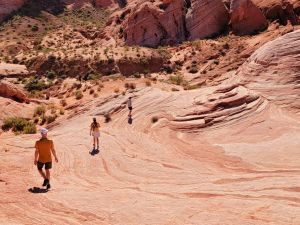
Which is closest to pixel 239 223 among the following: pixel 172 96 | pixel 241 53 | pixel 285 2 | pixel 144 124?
pixel 144 124

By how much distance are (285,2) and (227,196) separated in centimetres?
4385

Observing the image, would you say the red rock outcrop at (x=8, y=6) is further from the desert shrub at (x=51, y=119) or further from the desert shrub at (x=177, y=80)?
the desert shrub at (x=51, y=119)

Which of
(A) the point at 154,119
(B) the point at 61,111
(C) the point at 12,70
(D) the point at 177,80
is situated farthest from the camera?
(C) the point at 12,70

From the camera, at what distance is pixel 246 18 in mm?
52250

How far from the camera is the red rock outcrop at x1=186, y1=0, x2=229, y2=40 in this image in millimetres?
54000

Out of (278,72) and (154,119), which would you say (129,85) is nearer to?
(154,119)

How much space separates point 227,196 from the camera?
11.2 metres

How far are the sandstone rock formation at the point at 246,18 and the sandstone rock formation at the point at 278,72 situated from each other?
27.3 metres

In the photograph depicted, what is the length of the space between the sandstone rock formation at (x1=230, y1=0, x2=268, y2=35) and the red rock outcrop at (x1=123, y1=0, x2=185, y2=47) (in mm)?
6262

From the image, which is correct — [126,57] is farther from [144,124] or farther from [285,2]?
[144,124]

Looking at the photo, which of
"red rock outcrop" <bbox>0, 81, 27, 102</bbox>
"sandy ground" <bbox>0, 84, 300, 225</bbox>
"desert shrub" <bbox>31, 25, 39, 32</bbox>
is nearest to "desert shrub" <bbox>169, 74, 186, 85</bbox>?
"red rock outcrop" <bbox>0, 81, 27, 102</bbox>

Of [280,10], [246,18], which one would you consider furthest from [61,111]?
[280,10]

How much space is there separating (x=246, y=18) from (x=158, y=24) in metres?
10.3

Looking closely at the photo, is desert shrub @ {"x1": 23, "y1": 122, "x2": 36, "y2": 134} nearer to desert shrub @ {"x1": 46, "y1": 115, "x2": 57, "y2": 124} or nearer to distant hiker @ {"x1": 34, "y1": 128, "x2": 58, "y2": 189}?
desert shrub @ {"x1": 46, "y1": 115, "x2": 57, "y2": 124}
